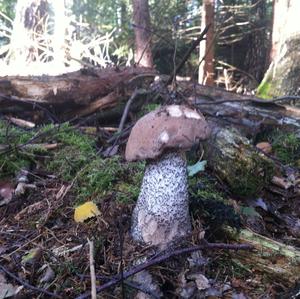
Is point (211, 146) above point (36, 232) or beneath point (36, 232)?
above

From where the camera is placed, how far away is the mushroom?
1.79m

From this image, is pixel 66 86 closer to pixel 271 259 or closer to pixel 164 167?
pixel 164 167

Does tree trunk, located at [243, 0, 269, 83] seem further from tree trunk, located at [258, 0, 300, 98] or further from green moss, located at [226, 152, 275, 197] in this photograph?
green moss, located at [226, 152, 275, 197]

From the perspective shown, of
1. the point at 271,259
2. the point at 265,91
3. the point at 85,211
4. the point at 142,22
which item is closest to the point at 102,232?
the point at 85,211

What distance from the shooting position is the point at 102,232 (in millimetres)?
2076

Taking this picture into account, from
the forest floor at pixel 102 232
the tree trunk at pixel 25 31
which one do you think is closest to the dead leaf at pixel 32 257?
the forest floor at pixel 102 232

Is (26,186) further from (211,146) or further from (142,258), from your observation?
(211,146)

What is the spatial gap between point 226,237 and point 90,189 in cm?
101

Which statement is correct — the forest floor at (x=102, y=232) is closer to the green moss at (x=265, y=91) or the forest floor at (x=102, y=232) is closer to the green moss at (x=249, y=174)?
the green moss at (x=249, y=174)

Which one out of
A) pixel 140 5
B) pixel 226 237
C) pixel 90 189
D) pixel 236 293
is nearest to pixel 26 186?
pixel 90 189

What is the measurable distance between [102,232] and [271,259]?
3.21ft

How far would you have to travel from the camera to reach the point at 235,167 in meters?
2.69

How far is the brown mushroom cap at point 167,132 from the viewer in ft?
5.84

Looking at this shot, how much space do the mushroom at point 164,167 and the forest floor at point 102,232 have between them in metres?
0.10
